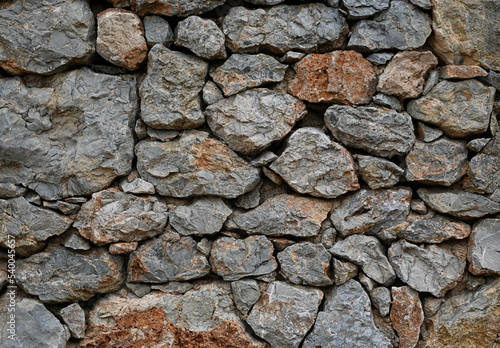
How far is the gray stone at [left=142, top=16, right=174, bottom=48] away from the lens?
85.4 inches

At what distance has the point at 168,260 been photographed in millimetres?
2246

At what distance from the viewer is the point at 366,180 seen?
219 centimetres

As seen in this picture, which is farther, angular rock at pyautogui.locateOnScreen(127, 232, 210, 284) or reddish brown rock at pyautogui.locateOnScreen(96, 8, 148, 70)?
angular rock at pyautogui.locateOnScreen(127, 232, 210, 284)

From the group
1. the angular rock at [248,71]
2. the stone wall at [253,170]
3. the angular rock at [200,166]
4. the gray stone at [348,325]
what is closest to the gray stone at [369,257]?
the stone wall at [253,170]

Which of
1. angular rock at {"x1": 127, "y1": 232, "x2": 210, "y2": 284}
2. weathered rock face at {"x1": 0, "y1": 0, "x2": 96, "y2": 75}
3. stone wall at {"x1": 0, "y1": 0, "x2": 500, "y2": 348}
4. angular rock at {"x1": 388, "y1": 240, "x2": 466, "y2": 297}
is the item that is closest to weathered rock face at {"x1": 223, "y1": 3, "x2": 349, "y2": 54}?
stone wall at {"x1": 0, "y1": 0, "x2": 500, "y2": 348}

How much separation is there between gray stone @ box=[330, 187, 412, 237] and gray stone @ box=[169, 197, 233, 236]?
663 mm

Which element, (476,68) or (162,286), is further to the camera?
(162,286)

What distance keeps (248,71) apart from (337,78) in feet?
1.59

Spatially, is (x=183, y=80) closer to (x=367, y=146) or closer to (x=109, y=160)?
(x=109, y=160)

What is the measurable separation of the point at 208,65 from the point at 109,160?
0.76m

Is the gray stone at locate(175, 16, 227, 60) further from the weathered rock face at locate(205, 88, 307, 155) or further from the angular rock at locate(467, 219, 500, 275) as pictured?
the angular rock at locate(467, 219, 500, 275)

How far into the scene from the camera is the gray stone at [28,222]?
7.22 feet

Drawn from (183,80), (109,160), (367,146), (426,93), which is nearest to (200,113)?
(183,80)

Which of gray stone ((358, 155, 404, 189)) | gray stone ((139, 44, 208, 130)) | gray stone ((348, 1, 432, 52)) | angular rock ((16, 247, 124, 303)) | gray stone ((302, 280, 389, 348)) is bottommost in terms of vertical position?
gray stone ((302, 280, 389, 348))
